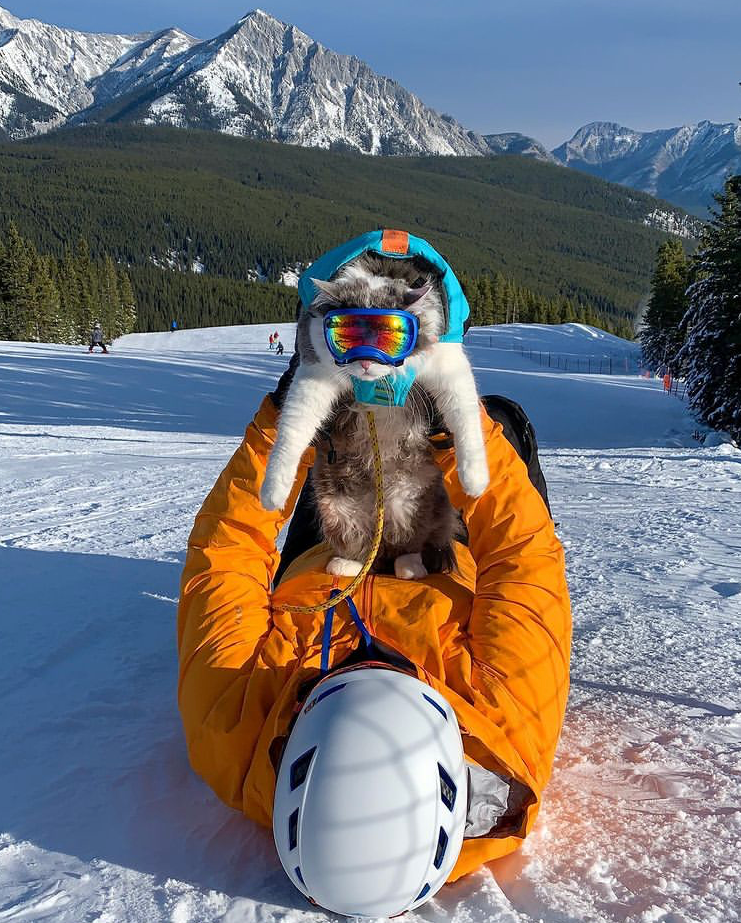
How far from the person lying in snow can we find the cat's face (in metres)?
0.40

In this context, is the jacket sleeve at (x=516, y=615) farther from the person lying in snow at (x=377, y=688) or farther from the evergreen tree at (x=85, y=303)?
the evergreen tree at (x=85, y=303)

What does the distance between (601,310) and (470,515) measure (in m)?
137

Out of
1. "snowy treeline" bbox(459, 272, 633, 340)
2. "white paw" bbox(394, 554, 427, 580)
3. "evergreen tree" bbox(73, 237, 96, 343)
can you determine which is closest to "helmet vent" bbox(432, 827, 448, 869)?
"white paw" bbox(394, 554, 427, 580)

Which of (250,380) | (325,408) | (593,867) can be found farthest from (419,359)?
(250,380)

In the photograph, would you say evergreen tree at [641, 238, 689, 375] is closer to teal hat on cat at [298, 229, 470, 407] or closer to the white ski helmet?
teal hat on cat at [298, 229, 470, 407]

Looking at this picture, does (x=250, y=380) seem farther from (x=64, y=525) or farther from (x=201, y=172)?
(x=201, y=172)

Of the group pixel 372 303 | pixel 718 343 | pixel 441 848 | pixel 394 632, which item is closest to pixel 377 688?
pixel 441 848

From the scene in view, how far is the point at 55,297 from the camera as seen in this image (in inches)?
1954

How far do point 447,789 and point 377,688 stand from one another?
284 millimetres

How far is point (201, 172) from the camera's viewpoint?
190 meters

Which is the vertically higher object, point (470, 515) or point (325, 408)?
point (325, 408)

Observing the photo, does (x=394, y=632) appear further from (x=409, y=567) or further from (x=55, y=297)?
(x=55, y=297)

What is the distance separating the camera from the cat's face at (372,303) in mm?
2123

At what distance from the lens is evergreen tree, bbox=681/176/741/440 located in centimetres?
1634
